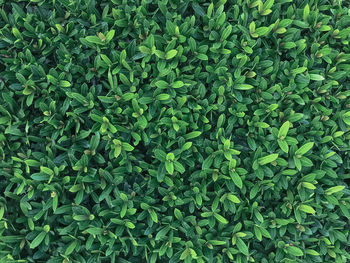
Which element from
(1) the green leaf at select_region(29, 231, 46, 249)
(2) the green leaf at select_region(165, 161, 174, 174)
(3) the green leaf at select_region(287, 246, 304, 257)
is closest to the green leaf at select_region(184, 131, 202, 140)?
(2) the green leaf at select_region(165, 161, 174, 174)

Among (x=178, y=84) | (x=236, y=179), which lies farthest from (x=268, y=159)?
(x=178, y=84)

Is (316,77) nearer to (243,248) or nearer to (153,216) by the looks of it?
(243,248)

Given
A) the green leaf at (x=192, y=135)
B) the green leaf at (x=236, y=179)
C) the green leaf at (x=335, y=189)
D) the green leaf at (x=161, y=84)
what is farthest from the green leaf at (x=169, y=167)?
the green leaf at (x=335, y=189)

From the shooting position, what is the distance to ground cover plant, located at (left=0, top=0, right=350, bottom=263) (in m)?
2.29

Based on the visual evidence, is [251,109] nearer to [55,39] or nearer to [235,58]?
[235,58]

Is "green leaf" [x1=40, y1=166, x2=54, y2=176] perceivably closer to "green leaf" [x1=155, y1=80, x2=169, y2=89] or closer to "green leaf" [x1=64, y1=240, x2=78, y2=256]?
"green leaf" [x1=64, y1=240, x2=78, y2=256]

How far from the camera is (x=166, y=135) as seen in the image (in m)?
2.35

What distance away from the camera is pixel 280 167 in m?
2.42

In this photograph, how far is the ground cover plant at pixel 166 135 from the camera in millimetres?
2287

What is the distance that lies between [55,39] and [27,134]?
0.72 m

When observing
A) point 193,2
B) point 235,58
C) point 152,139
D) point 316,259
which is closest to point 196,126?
point 152,139

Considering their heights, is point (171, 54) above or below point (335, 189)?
above

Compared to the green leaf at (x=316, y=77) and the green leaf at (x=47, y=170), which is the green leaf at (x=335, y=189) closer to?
the green leaf at (x=316, y=77)

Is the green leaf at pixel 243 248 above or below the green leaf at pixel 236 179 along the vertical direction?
below
